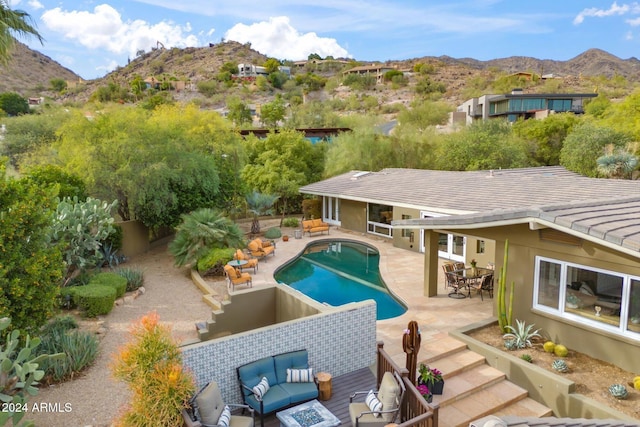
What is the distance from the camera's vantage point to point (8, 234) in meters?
8.45

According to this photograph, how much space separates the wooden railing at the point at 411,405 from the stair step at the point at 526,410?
2.41 meters

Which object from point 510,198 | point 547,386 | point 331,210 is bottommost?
point 547,386

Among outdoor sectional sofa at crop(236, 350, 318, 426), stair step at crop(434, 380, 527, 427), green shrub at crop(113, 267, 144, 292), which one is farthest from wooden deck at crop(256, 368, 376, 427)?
green shrub at crop(113, 267, 144, 292)

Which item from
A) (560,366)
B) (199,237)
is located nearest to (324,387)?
(560,366)

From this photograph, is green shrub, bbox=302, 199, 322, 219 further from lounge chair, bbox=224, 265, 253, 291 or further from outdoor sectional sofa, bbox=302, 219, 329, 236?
lounge chair, bbox=224, 265, 253, 291

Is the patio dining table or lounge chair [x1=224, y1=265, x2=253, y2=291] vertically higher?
the patio dining table

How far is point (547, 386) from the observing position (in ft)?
28.4

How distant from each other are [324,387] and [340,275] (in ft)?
35.8

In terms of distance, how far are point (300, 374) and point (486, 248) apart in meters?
11.7

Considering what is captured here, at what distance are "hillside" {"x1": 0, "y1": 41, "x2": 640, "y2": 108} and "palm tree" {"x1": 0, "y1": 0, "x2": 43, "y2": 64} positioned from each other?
66636 mm

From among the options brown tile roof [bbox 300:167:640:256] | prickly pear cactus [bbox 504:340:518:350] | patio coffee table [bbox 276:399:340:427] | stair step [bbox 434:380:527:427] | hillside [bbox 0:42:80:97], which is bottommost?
stair step [bbox 434:380:527:427]

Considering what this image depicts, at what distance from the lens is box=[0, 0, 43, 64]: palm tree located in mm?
10492

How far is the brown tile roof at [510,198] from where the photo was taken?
29.2 feet

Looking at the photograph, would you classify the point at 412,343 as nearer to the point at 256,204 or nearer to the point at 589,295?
the point at 589,295
